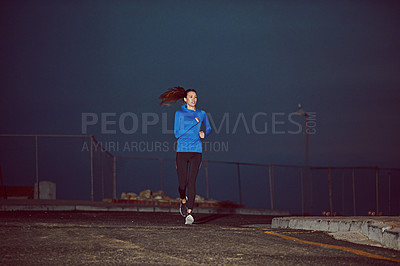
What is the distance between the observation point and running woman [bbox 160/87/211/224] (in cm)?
859

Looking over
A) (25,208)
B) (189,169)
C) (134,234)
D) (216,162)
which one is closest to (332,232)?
(189,169)

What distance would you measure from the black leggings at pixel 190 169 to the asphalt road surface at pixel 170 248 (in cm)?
150

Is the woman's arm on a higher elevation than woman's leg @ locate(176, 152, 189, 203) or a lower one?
higher

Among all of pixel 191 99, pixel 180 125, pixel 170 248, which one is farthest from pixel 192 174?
pixel 170 248

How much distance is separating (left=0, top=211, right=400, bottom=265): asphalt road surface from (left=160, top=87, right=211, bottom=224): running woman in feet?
5.08

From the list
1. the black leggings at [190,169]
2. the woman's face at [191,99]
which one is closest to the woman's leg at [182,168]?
the black leggings at [190,169]

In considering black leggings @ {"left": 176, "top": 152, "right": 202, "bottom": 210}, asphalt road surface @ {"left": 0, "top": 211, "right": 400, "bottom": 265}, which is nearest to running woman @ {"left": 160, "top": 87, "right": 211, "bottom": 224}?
black leggings @ {"left": 176, "top": 152, "right": 202, "bottom": 210}

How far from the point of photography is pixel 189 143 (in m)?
8.59

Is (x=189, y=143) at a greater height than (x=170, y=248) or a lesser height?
greater

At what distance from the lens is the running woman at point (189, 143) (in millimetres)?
8586

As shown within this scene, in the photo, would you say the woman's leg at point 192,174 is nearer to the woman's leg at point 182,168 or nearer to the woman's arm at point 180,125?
the woman's leg at point 182,168

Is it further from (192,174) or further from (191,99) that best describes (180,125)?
(192,174)

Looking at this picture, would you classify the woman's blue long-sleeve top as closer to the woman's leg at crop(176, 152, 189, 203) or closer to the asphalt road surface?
the woman's leg at crop(176, 152, 189, 203)

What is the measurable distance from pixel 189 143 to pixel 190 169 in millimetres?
429
